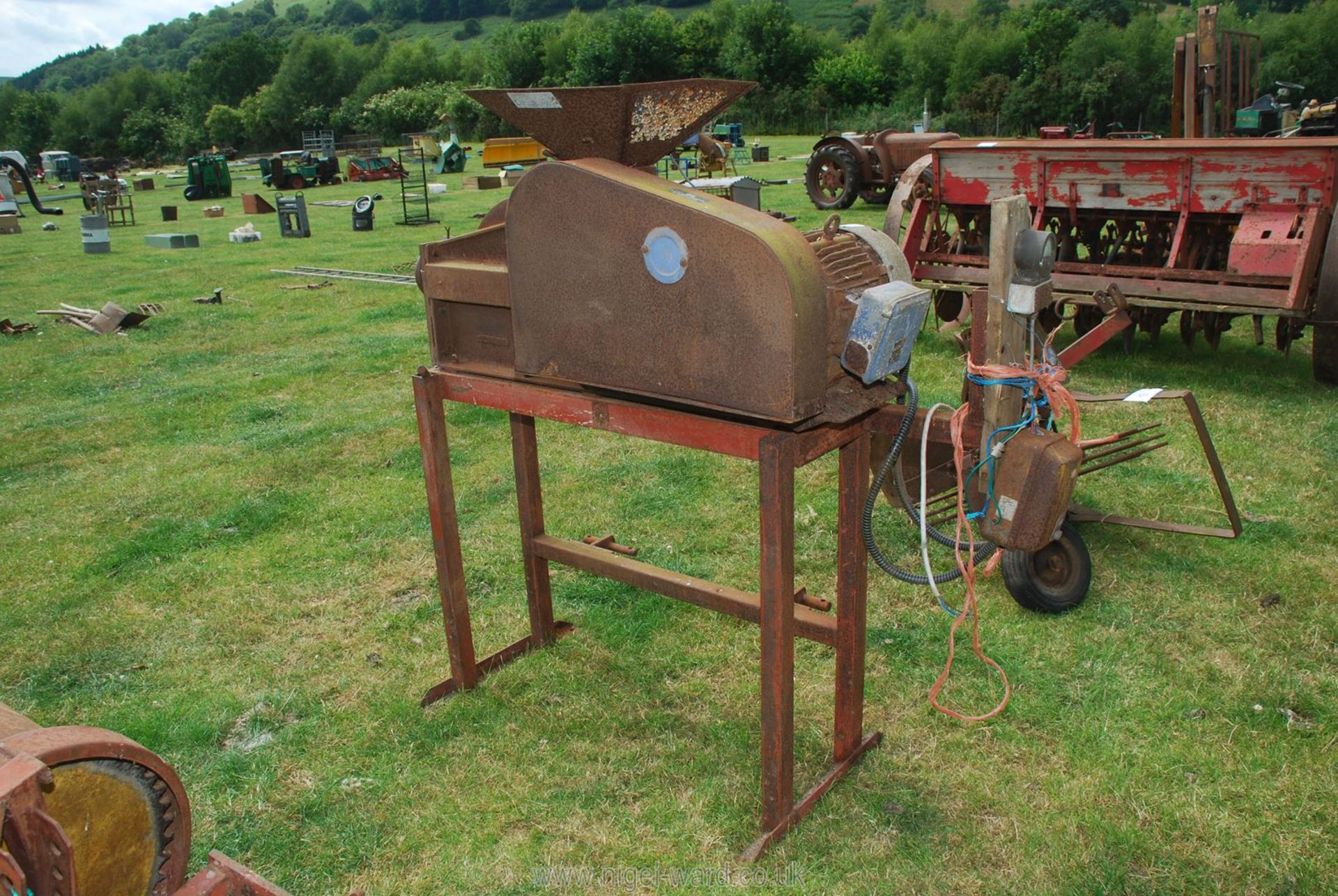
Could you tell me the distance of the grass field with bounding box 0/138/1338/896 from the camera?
281 cm

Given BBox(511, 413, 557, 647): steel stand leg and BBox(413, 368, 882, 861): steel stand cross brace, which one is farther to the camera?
BBox(511, 413, 557, 647): steel stand leg

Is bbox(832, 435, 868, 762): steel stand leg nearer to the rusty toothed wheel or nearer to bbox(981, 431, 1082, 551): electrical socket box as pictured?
bbox(981, 431, 1082, 551): electrical socket box

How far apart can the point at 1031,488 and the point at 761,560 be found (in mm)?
753

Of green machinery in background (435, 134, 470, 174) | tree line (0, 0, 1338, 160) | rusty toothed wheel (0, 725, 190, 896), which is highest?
tree line (0, 0, 1338, 160)

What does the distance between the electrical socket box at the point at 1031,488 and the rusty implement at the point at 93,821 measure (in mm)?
2013

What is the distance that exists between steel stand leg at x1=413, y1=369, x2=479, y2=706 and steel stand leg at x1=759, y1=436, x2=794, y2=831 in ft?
4.13

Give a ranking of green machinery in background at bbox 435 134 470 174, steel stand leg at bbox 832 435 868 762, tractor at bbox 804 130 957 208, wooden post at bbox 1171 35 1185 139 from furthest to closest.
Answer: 1. green machinery in background at bbox 435 134 470 174
2. tractor at bbox 804 130 957 208
3. wooden post at bbox 1171 35 1185 139
4. steel stand leg at bbox 832 435 868 762

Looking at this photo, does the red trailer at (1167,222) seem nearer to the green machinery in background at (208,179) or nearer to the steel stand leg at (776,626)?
the steel stand leg at (776,626)

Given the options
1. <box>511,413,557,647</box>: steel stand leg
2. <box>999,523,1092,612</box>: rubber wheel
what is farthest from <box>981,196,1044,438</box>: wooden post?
<box>511,413,557,647</box>: steel stand leg

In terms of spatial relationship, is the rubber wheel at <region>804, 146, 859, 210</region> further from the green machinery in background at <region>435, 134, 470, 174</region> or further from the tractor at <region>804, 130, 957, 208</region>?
the green machinery in background at <region>435, 134, 470, 174</region>

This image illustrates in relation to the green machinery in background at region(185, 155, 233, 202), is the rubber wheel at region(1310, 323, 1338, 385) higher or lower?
lower

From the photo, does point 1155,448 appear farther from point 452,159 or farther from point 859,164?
point 452,159

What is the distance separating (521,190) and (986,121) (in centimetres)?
3621

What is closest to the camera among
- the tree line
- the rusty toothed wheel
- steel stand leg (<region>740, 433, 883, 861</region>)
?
the rusty toothed wheel
